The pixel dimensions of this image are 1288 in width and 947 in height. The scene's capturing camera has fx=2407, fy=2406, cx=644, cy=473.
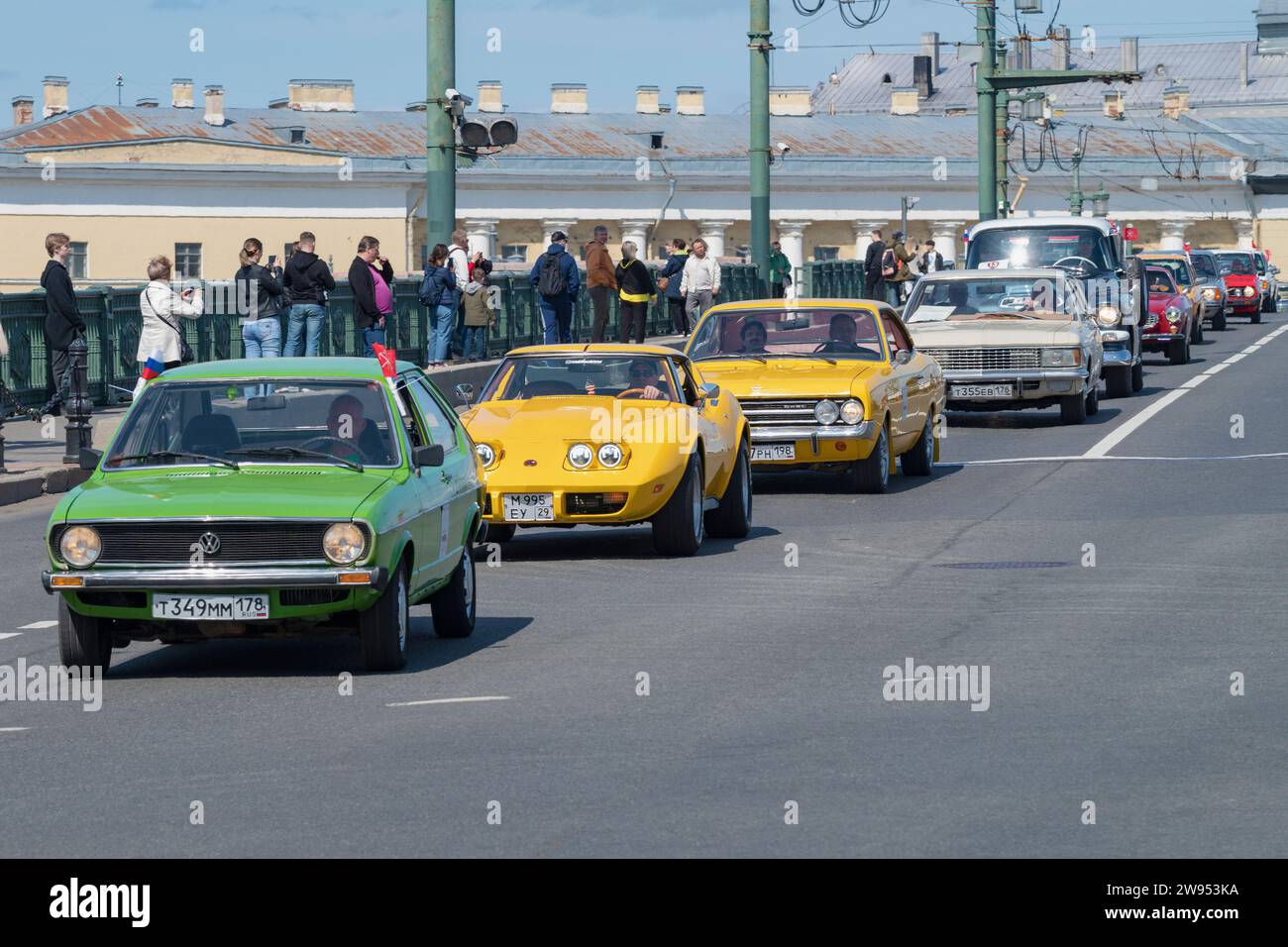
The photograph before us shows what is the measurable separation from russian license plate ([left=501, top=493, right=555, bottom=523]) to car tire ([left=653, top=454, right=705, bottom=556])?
704 mm

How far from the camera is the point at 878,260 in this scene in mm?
43781

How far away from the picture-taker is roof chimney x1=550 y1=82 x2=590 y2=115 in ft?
345

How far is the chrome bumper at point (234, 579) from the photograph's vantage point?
10.3m

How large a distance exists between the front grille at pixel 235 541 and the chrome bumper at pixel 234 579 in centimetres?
6

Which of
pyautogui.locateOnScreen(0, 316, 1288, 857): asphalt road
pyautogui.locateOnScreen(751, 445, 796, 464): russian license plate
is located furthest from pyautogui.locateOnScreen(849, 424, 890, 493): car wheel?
pyautogui.locateOnScreen(0, 316, 1288, 857): asphalt road

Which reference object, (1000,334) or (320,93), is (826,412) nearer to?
(1000,334)

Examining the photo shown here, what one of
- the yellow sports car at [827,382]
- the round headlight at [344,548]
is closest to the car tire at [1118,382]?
the yellow sports car at [827,382]

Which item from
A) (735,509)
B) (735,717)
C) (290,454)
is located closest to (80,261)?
(735,509)

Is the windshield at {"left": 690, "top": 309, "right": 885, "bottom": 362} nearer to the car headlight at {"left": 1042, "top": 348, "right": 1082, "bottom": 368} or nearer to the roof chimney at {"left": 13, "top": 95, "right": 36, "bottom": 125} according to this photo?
the car headlight at {"left": 1042, "top": 348, "right": 1082, "bottom": 368}

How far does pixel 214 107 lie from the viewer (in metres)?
95.9

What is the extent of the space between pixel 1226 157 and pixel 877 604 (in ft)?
324

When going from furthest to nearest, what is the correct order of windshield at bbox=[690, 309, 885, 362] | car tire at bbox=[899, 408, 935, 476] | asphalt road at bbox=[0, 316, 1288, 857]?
car tire at bbox=[899, 408, 935, 476], windshield at bbox=[690, 309, 885, 362], asphalt road at bbox=[0, 316, 1288, 857]
